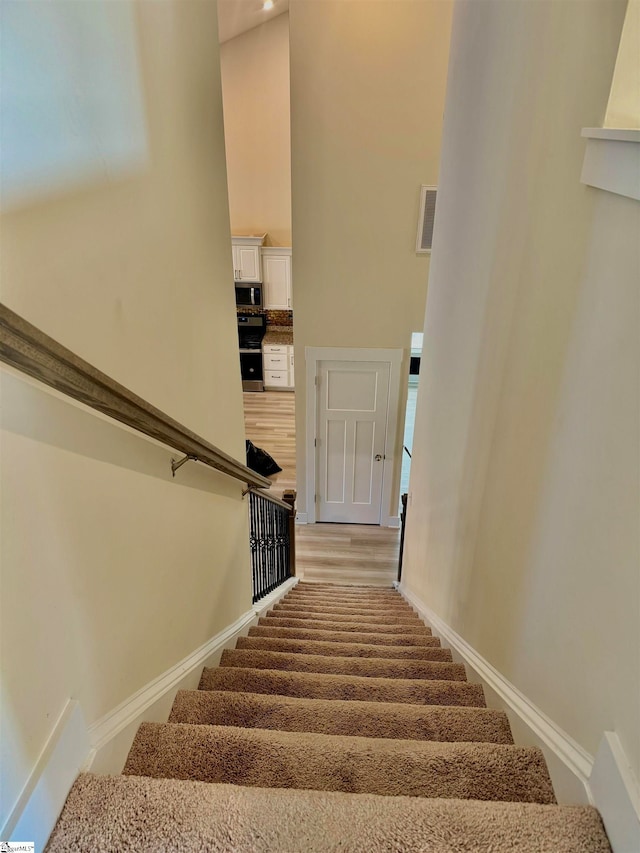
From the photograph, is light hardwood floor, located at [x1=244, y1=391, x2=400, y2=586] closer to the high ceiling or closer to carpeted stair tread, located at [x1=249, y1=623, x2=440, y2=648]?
carpeted stair tread, located at [x1=249, y1=623, x2=440, y2=648]

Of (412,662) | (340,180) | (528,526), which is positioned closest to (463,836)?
(528,526)

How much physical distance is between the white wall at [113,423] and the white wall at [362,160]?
2527 millimetres

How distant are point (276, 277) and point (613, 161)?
7.85 m

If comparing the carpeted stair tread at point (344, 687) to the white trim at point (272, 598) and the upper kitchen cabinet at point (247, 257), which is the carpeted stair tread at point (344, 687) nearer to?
the white trim at point (272, 598)

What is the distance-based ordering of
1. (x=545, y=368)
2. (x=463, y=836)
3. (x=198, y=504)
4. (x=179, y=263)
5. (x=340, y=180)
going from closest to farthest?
(x=463, y=836)
(x=545, y=368)
(x=179, y=263)
(x=198, y=504)
(x=340, y=180)

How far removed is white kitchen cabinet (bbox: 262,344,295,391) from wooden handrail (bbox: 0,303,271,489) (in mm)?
7298

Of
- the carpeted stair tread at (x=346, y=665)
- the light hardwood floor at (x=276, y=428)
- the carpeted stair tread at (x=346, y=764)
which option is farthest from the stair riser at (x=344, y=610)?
the light hardwood floor at (x=276, y=428)

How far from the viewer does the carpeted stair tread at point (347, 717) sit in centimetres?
130

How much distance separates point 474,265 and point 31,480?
1.67 metres

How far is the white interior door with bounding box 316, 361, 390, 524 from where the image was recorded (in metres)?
4.84

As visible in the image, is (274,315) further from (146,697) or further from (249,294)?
(146,697)

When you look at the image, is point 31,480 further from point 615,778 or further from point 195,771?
point 615,778

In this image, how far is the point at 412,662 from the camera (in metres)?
1.89

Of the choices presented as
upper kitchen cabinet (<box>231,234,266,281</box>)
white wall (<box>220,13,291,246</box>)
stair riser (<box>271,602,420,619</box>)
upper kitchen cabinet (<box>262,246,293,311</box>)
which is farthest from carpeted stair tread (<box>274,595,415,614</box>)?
white wall (<box>220,13,291,246</box>)
